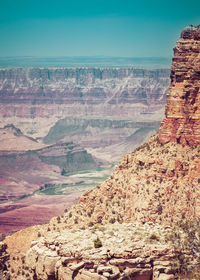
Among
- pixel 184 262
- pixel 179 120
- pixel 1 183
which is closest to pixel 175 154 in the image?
pixel 179 120

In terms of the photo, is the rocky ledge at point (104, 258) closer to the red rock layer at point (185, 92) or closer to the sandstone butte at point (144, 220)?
the sandstone butte at point (144, 220)

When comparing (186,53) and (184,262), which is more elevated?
(186,53)

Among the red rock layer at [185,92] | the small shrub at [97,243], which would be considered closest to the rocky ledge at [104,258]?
the small shrub at [97,243]

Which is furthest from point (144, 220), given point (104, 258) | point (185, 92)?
point (104, 258)

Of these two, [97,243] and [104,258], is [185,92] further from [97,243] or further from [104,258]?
[104,258]

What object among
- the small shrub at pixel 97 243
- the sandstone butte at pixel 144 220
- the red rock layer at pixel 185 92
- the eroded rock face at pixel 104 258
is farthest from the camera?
the red rock layer at pixel 185 92

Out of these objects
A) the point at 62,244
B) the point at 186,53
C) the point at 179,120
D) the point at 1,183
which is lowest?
the point at 1,183

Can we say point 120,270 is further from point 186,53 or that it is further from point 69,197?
point 69,197
